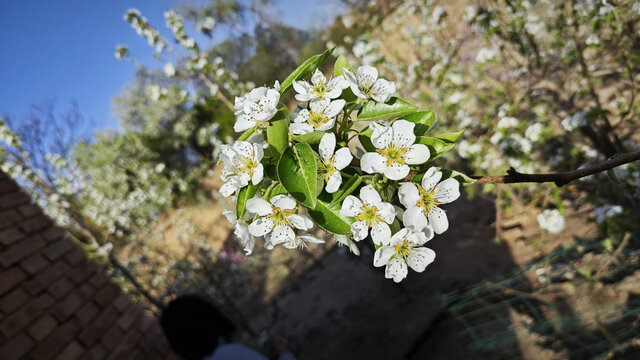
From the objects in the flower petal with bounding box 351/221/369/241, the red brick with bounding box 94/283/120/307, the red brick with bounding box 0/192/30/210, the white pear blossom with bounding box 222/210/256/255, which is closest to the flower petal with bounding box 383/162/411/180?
the flower petal with bounding box 351/221/369/241

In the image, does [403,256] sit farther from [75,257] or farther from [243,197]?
[75,257]

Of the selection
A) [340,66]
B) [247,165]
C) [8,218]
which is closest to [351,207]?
[247,165]

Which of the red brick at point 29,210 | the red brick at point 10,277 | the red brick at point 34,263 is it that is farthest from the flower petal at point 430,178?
the red brick at point 29,210

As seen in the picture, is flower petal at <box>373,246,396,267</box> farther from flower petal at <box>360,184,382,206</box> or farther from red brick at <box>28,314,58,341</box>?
red brick at <box>28,314,58,341</box>

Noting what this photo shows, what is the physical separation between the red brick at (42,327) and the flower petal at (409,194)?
2517 millimetres

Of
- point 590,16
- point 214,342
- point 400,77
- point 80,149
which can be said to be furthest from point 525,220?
point 80,149

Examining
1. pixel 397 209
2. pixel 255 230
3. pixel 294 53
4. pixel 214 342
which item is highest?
pixel 294 53

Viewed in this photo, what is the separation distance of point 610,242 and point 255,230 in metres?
2.89

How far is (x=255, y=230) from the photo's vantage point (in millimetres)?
690

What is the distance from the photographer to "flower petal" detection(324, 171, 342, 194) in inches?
25.0

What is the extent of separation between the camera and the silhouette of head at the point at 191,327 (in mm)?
2105

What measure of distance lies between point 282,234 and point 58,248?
8.62 feet

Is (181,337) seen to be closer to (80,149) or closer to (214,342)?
(214,342)

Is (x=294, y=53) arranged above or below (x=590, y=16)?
above
